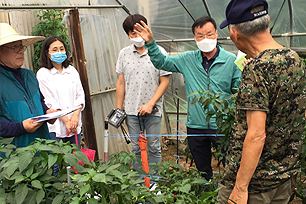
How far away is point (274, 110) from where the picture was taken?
1.42 meters

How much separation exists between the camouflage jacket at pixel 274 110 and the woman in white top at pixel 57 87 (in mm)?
2072

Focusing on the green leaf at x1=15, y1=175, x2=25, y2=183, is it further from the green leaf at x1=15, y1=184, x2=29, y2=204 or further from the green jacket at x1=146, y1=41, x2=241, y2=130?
the green jacket at x1=146, y1=41, x2=241, y2=130

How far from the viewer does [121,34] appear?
4.50 meters

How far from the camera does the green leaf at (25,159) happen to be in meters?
1.42

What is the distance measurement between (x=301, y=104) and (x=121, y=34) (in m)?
3.45

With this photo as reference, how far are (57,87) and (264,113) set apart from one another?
235cm

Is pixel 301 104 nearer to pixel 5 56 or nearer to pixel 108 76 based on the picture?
pixel 5 56

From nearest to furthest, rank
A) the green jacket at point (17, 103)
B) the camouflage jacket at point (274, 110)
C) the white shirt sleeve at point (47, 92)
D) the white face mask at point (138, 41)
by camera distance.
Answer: the camouflage jacket at point (274, 110) < the green jacket at point (17, 103) < the white shirt sleeve at point (47, 92) < the white face mask at point (138, 41)

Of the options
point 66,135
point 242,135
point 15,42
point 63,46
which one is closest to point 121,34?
point 63,46

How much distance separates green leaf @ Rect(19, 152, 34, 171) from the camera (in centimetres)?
142

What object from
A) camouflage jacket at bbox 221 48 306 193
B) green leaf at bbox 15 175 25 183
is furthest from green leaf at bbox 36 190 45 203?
camouflage jacket at bbox 221 48 306 193

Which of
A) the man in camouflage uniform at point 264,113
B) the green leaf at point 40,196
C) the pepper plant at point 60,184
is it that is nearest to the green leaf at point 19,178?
the pepper plant at point 60,184

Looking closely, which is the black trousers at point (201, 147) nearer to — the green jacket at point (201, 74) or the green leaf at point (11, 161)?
the green jacket at point (201, 74)

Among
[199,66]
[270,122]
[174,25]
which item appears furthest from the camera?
[174,25]
